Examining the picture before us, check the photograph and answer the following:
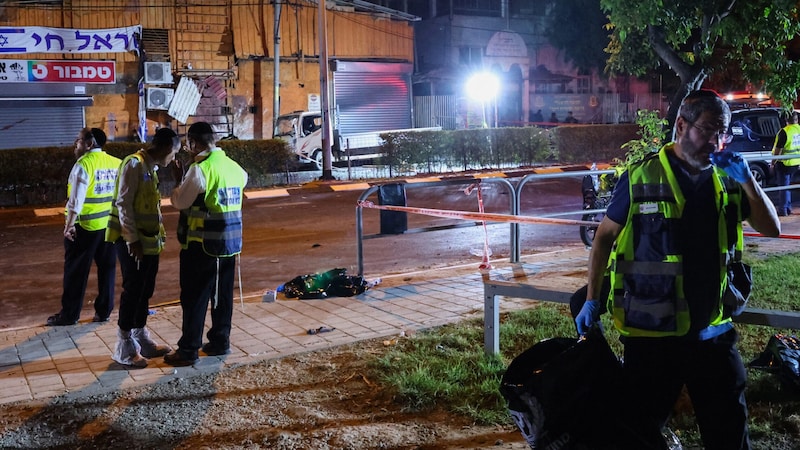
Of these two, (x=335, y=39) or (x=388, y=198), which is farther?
(x=335, y=39)

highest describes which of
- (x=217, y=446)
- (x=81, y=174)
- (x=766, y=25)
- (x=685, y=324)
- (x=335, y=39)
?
(x=335, y=39)

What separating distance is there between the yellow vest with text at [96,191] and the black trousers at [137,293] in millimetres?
1300

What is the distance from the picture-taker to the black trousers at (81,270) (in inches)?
289

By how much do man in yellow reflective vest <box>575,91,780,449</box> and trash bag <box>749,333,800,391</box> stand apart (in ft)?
6.80

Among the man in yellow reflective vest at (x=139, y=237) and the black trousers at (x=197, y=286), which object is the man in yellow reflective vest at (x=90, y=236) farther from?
the black trousers at (x=197, y=286)

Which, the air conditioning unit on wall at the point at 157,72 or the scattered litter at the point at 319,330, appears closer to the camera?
the scattered litter at the point at 319,330

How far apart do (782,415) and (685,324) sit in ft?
6.55

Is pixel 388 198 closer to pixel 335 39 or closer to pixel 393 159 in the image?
pixel 393 159

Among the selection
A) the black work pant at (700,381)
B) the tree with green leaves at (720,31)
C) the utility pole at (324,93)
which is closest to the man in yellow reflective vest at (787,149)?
the tree with green leaves at (720,31)

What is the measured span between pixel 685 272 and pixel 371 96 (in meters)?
29.8

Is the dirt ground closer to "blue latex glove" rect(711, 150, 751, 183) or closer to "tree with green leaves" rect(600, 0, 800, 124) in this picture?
"blue latex glove" rect(711, 150, 751, 183)

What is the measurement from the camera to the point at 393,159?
2308 centimetres

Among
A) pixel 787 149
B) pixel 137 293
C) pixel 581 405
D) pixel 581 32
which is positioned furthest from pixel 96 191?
pixel 581 32

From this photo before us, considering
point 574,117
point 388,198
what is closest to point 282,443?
point 388,198
